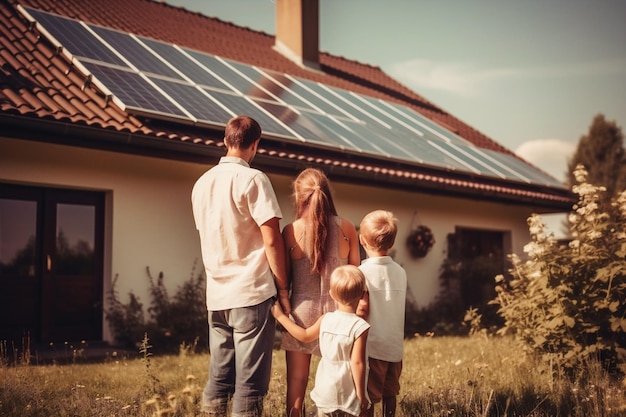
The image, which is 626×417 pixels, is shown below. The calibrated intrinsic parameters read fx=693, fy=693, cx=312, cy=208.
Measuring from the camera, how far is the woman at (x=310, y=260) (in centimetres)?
393

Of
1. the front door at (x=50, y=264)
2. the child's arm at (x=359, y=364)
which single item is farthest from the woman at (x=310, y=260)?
the front door at (x=50, y=264)

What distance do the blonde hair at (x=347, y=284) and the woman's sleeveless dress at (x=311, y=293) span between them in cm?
18

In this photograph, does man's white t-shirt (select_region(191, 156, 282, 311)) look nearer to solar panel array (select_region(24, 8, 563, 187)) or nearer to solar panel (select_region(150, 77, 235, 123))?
solar panel array (select_region(24, 8, 563, 187))

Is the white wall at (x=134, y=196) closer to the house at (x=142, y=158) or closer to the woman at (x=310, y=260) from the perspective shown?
the house at (x=142, y=158)

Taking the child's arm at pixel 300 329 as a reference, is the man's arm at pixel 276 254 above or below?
above

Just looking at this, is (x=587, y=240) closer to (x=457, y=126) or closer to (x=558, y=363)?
(x=558, y=363)

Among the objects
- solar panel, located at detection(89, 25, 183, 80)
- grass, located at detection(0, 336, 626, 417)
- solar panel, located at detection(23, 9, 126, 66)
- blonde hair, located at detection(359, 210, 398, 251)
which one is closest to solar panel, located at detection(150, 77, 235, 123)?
solar panel, located at detection(89, 25, 183, 80)

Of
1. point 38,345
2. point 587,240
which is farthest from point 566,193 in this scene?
point 38,345

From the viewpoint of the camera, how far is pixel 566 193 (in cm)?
1473

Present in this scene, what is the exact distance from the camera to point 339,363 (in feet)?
12.2

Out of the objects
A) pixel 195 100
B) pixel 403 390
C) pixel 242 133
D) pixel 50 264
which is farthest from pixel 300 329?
pixel 195 100

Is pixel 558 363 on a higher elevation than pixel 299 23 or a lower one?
lower

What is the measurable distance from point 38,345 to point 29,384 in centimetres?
297

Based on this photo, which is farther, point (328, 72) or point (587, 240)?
point (328, 72)
